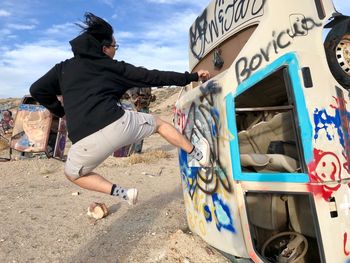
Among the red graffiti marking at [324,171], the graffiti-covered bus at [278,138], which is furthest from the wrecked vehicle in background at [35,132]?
the red graffiti marking at [324,171]

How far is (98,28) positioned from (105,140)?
935 mm

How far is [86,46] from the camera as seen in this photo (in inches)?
132

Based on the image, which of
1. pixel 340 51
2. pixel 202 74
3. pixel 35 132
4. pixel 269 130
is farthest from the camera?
pixel 35 132

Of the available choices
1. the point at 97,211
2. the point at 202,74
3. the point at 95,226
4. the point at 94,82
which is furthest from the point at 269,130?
the point at 97,211

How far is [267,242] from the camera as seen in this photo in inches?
133

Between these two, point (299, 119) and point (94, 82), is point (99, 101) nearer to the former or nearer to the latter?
point (94, 82)

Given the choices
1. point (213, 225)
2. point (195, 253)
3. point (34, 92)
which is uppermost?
point (34, 92)

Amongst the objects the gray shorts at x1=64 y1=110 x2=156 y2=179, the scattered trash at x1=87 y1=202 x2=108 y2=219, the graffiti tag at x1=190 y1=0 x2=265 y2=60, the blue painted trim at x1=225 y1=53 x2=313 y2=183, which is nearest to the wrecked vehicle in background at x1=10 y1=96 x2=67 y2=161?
the scattered trash at x1=87 y1=202 x2=108 y2=219

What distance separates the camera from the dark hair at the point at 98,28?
11.2ft

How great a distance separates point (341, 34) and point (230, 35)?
0.99 metres

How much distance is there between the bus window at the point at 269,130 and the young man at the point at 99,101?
1.63 ft

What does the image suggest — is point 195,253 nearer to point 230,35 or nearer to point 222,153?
point 222,153

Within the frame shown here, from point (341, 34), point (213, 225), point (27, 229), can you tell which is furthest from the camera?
point (27, 229)

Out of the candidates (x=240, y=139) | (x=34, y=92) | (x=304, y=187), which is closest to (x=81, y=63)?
(x=34, y=92)
